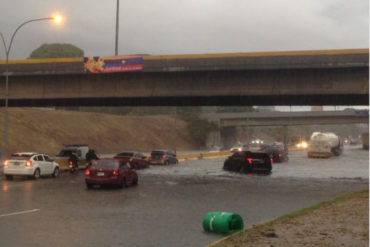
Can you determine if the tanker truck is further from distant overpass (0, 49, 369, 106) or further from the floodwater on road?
distant overpass (0, 49, 369, 106)

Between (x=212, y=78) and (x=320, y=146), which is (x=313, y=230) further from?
(x=320, y=146)

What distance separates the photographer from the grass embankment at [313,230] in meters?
9.37

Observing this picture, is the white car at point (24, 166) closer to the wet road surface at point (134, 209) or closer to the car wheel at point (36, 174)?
the car wheel at point (36, 174)

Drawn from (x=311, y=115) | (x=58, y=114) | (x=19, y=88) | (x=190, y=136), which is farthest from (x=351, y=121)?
(x=19, y=88)

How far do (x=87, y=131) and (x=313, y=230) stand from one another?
8258 cm

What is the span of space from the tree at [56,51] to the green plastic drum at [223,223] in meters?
148

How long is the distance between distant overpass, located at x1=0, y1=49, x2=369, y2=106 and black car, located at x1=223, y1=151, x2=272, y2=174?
4.27 metres

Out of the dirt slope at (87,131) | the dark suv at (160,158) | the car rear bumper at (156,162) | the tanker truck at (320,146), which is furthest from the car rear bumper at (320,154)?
the dirt slope at (87,131)

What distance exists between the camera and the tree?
6063 inches

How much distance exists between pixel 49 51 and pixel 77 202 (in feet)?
485

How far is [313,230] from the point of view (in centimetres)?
1081

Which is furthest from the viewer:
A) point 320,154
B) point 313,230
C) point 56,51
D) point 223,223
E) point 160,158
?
point 56,51

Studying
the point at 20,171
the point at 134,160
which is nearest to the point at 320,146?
the point at 134,160

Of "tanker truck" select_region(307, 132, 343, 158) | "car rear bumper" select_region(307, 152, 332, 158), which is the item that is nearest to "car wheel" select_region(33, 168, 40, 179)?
"tanker truck" select_region(307, 132, 343, 158)
